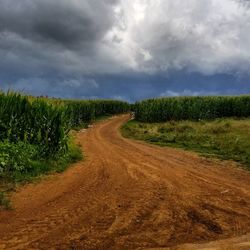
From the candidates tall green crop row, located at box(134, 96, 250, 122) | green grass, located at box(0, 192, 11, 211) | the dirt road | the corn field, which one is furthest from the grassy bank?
tall green crop row, located at box(134, 96, 250, 122)

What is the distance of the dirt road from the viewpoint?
28.3 ft

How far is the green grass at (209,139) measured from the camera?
2264 cm

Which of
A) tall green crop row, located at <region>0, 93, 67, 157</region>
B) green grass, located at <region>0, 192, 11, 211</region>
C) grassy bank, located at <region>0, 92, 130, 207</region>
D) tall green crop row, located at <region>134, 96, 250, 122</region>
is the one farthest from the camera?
tall green crop row, located at <region>134, 96, 250, 122</region>

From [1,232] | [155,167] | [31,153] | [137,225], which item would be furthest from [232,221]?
[31,153]

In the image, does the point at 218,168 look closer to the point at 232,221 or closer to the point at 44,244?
the point at 232,221

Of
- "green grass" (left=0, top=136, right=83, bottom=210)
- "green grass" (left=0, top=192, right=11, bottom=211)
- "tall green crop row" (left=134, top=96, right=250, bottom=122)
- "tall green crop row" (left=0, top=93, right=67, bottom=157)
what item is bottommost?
"green grass" (left=0, top=192, right=11, bottom=211)

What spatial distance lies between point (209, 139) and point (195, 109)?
1891 cm

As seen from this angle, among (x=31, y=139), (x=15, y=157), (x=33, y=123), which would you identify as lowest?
(x=15, y=157)

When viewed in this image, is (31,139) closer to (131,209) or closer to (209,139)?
(131,209)

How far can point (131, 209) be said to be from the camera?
1089 cm

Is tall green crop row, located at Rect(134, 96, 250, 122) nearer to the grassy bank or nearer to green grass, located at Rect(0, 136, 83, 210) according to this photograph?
the grassy bank

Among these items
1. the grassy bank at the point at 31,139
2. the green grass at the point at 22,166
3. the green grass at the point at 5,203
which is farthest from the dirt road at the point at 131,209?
the grassy bank at the point at 31,139

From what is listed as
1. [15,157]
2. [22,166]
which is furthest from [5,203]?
[15,157]

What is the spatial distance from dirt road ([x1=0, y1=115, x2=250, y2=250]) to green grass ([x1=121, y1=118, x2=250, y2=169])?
4682 millimetres
